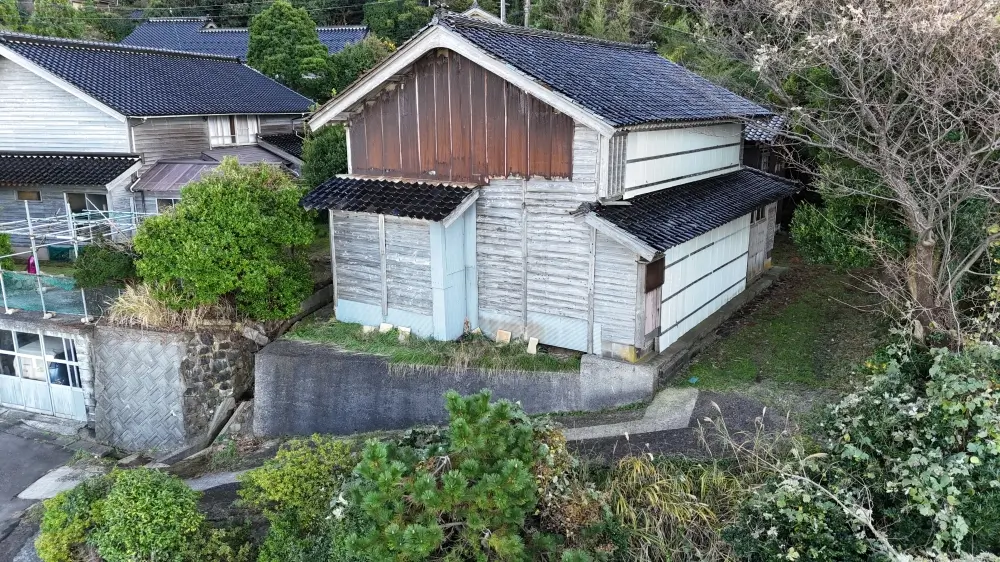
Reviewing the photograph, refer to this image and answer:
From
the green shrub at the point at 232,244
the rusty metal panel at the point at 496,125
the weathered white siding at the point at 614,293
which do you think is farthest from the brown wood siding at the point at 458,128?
the green shrub at the point at 232,244

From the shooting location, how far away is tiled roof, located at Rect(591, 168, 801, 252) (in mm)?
11633

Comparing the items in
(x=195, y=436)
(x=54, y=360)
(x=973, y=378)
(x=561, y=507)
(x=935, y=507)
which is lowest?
(x=195, y=436)

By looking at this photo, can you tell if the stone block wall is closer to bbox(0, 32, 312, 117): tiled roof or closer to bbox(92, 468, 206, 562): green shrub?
bbox(92, 468, 206, 562): green shrub

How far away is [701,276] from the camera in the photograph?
46.8 ft

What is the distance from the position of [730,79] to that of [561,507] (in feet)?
59.4

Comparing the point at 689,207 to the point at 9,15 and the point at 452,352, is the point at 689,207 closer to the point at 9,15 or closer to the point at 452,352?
the point at 452,352

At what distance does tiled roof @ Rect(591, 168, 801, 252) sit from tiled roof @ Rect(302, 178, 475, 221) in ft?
9.39

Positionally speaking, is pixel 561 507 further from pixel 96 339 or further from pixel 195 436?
pixel 96 339

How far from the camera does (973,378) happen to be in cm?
735

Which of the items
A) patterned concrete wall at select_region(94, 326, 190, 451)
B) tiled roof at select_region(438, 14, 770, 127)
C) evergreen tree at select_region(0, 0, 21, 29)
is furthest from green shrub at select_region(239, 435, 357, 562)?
evergreen tree at select_region(0, 0, 21, 29)

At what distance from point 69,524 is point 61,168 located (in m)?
14.7

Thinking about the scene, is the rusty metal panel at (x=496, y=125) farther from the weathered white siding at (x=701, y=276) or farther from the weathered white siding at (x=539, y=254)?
the weathered white siding at (x=701, y=276)

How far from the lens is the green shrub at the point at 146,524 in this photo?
8.80 m

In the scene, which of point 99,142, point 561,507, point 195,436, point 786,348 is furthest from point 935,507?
point 99,142
